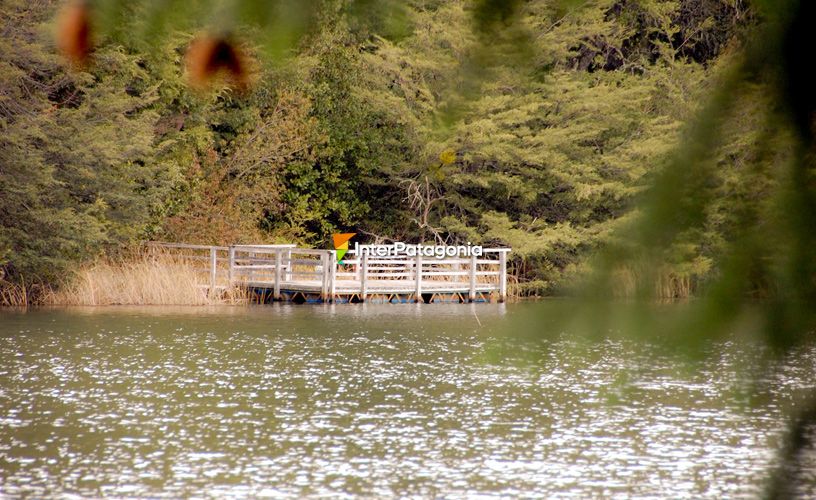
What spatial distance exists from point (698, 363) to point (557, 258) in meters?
29.4

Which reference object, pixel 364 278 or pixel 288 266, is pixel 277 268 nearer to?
pixel 288 266

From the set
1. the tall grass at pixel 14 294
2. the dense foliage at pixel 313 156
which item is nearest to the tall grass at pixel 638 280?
the dense foliage at pixel 313 156

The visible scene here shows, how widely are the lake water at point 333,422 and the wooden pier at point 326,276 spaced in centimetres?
636

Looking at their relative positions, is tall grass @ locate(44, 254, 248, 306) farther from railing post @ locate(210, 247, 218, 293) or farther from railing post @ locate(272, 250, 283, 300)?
railing post @ locate(272, 250, 283, 300)

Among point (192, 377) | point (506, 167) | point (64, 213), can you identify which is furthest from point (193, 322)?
point (506, 167)

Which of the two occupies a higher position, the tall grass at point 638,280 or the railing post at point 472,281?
the railing post at point 472,281

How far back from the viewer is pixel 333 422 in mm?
11797

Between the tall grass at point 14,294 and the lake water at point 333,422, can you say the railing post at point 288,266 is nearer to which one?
the tall grass at point 14,294

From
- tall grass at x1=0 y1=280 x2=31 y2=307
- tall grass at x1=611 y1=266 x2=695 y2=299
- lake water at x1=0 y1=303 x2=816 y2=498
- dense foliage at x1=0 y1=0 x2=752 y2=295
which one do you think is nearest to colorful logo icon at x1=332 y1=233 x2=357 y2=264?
dense foliage at x1=0 y1=0 x2=752 y2=295

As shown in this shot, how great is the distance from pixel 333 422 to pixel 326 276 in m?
14.4

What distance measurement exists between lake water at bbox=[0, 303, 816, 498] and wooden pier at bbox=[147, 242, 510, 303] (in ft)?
20.9

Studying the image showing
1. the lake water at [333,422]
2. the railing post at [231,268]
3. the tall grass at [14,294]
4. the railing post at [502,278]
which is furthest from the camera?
the railing post at [502,278]

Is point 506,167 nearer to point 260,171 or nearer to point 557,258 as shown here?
point 557,258

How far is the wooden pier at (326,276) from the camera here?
25.7 meters
